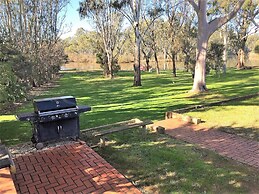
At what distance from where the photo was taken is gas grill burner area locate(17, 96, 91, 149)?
505 cm

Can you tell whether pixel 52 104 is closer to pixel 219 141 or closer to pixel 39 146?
pixel 39 146

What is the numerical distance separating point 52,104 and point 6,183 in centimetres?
206

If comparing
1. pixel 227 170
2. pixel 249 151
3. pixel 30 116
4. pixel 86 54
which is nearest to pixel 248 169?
pixel 227 170

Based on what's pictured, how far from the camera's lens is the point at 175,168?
437 centimetres

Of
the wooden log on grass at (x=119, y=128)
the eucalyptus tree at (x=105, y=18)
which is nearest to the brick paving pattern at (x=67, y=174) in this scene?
the wooden log on grass at (x=119, y=128)

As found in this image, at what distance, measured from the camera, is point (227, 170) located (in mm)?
4246

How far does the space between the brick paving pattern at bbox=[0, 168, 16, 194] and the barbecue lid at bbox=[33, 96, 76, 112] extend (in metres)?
1.57

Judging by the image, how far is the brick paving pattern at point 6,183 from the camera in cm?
315

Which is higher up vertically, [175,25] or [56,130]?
[175,25]

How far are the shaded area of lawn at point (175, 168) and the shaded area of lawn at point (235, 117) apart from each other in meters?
1.62

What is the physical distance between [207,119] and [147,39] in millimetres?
27864

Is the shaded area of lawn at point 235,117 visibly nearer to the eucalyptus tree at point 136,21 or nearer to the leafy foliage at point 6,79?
the leafy foliage at point 6,79

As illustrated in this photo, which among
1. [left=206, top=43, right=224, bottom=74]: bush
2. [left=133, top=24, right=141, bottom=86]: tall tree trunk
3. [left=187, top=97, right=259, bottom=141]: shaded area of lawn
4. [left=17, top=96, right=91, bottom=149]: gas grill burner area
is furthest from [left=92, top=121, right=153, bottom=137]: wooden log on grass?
[left=206, top=43, right=224, bottom=74]: bush

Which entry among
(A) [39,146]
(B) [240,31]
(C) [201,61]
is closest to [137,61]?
(C) [201,61]
